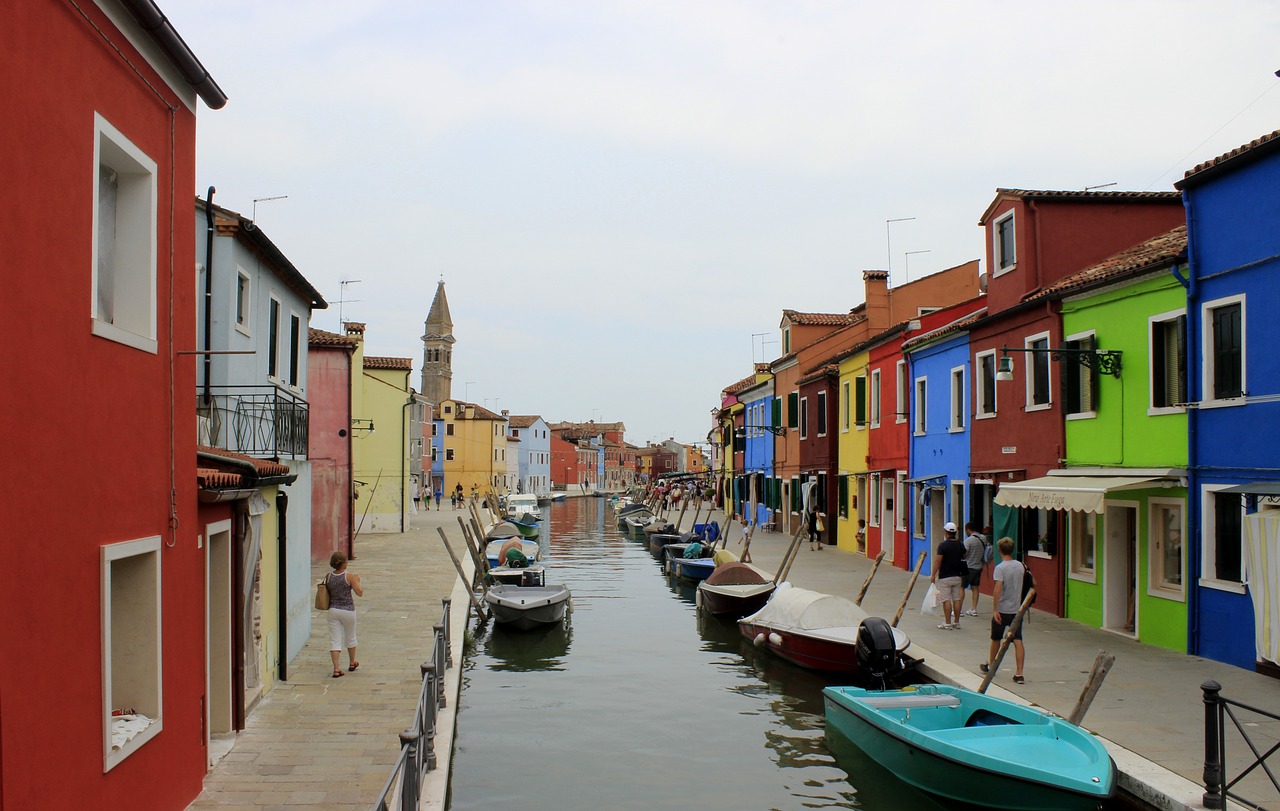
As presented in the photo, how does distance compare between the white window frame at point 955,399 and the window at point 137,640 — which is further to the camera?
the white window frame at point 955,399

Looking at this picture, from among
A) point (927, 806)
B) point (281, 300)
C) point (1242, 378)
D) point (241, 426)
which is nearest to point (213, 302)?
point (241, 426)

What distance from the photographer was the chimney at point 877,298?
33.5 m

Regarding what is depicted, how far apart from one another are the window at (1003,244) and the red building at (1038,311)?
0.8 inches

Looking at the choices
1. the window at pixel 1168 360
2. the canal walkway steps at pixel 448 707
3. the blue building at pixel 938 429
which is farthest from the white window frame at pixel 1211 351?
the blue building at pixel 938 429

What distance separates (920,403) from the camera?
82.3 ft

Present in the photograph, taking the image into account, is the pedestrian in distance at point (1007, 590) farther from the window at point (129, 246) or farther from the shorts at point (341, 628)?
the window at point (129, 246)

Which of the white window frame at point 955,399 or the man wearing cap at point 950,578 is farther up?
the white window frame at point 955,399

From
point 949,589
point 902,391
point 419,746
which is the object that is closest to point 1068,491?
point 949,589

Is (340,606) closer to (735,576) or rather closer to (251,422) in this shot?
(251,422)

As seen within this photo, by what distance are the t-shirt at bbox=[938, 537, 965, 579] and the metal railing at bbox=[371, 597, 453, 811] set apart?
7594 millimetres

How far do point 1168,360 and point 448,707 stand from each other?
10691mm

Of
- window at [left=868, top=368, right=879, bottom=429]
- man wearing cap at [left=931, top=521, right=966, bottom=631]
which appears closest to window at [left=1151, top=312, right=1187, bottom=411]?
man wearing cap at [left=931, top=521, right=966, bottom=631]

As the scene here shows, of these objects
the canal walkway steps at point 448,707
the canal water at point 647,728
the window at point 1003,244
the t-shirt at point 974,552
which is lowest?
the canal water at point 647,728

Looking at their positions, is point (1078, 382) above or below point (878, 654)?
above
